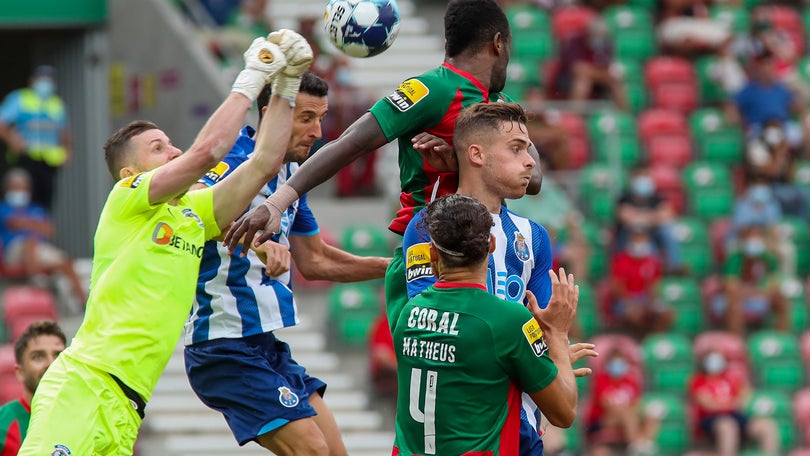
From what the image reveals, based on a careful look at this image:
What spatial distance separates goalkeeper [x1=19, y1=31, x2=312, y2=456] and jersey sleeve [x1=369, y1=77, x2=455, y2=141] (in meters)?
0.40

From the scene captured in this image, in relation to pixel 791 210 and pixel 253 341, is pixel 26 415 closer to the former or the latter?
pixel 253 341

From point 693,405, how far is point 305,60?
29.3 feet

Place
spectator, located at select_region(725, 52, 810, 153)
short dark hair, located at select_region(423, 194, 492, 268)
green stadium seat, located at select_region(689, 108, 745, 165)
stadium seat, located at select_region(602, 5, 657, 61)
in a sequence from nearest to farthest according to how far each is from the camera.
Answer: short dark hair, located at select_region(423, 194, 492, 268), spectator, located at select_region(725, 52, 810, 153), green stadium seat, located at select_region(689, 108, 745, 165), stadium seat, located at select_region(602, 5, 657, 61)

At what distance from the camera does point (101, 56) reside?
645 inches

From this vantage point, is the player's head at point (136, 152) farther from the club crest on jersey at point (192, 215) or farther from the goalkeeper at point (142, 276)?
the club crest on jersey at point (192, 215)

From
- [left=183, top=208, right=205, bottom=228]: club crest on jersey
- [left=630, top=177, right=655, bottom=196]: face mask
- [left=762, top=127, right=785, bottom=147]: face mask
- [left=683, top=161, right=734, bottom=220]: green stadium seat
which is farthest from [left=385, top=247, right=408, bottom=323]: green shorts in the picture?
[left=762, top=127, right=785, bottom=147]: face mask

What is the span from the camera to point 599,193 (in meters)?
15.0

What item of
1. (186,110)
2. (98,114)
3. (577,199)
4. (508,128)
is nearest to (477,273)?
(508,128)

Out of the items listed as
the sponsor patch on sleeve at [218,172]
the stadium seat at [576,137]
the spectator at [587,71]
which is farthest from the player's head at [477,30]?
the spectator at [587,71]

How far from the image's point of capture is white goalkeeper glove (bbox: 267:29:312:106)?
230 inches

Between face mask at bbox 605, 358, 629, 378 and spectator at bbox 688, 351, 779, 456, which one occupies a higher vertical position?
face mask at bbox 605, 358, 629, 378

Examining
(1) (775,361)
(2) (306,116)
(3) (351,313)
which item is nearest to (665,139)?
(1) (775,361)

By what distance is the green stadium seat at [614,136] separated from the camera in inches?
613

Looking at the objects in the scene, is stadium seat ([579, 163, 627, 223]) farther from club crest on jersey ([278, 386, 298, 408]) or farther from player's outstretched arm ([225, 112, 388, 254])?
player's outstretched arm ([225, 112, 388, 254])
